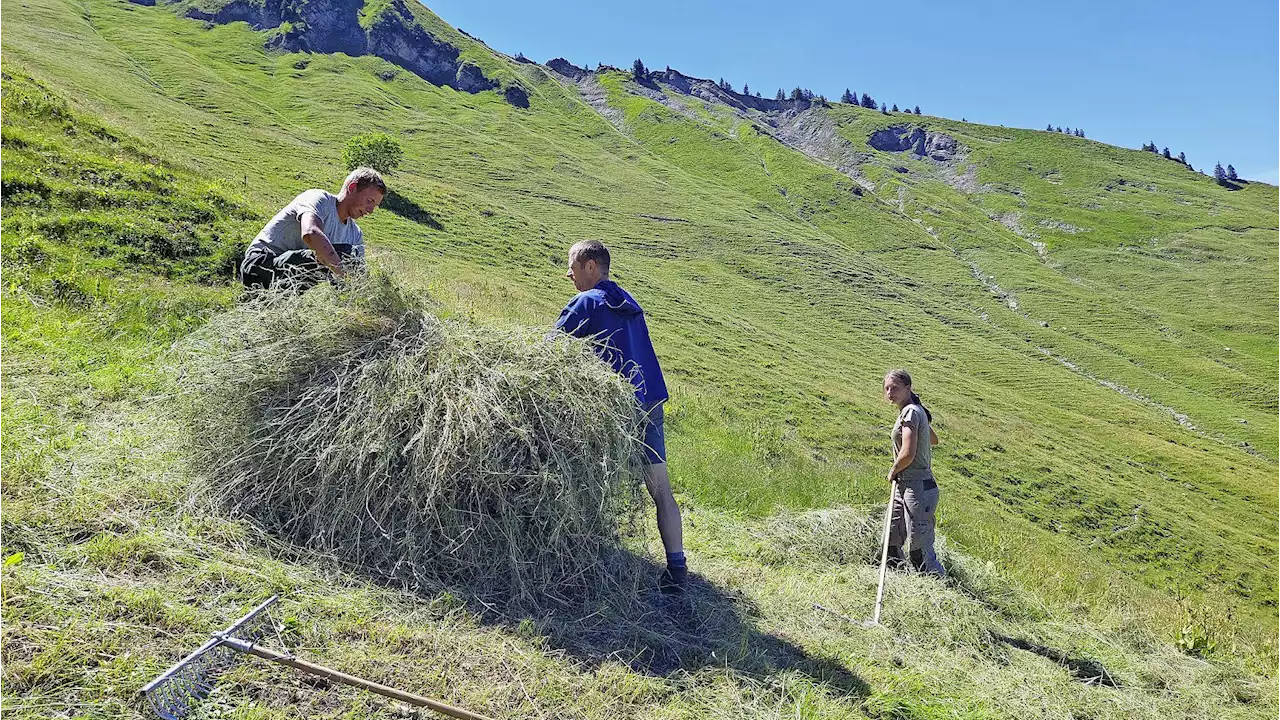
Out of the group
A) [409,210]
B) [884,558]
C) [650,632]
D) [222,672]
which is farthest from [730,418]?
[409,210]

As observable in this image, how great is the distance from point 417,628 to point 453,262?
81.7 ft

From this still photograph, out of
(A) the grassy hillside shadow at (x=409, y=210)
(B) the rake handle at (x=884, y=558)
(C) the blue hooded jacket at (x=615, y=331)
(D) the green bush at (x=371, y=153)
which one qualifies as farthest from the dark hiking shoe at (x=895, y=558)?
(D) the green bush at (x=371, y=153)

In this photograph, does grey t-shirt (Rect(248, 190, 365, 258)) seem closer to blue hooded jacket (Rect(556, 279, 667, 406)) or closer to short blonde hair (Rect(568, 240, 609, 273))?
short blonde hair (Rect(568, 240, 609, 273))

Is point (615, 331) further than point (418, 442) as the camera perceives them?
Yes

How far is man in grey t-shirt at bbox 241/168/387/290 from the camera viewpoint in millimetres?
5309

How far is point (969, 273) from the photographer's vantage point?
79438mm

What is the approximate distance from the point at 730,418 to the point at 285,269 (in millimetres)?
13055

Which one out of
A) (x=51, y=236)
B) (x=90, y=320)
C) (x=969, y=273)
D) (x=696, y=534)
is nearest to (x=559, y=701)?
(x=696, y=534)

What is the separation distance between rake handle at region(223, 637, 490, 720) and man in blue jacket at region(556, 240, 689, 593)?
227 centimetres

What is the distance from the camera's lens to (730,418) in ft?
56.0

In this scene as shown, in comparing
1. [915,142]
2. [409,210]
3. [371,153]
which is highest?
[915,142]

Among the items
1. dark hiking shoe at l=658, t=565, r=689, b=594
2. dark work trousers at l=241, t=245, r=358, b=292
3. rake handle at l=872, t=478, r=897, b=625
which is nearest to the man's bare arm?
dark work trousers at l=241, t=245, r=358, b=292

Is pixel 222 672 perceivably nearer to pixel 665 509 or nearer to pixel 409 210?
pixel 665 509

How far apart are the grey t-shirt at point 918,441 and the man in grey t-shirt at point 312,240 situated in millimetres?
6001
